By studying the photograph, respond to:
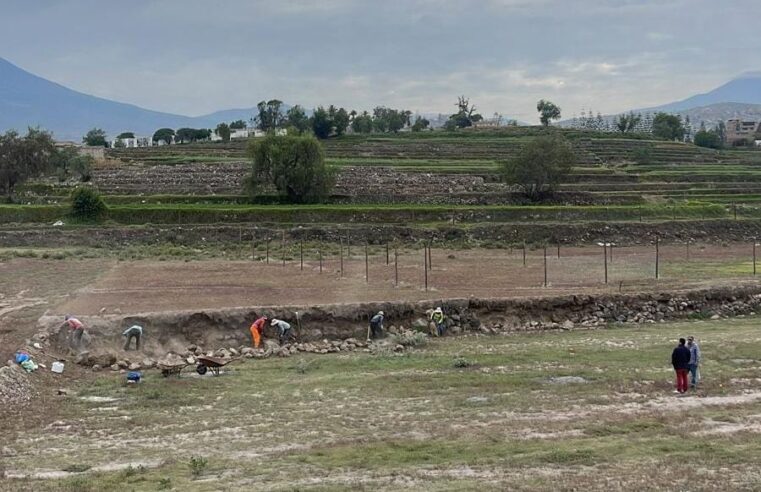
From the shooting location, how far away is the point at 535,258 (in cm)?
4569

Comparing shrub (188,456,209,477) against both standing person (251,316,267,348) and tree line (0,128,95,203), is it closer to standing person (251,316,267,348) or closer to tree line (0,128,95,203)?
standing person (251,316,267,348)

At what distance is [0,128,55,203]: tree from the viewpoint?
2753 inches

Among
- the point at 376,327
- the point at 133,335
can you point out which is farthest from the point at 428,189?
the point at 133,335

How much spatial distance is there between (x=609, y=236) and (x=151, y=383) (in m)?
45.2

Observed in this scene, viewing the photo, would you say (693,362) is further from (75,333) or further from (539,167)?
(539,167)

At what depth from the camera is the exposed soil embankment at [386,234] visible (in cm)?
5441

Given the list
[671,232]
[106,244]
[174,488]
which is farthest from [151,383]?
[671,232]

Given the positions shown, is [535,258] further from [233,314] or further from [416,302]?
[233,314]

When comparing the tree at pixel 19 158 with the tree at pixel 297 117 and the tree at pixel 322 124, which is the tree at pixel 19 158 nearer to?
the tree at pixel 322 124

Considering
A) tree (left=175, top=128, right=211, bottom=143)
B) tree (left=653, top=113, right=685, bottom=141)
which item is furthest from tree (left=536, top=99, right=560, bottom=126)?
tree (left=175, top=128, right=211, bottom=143)

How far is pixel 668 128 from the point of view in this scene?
15875 centimetres

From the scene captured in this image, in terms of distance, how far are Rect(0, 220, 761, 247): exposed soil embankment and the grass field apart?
110ft

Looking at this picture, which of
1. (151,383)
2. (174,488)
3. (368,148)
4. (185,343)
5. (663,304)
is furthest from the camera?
(368,148)

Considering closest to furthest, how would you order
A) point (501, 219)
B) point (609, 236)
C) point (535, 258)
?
point (535, 258) < point (609, 236) < point (501, 219)
